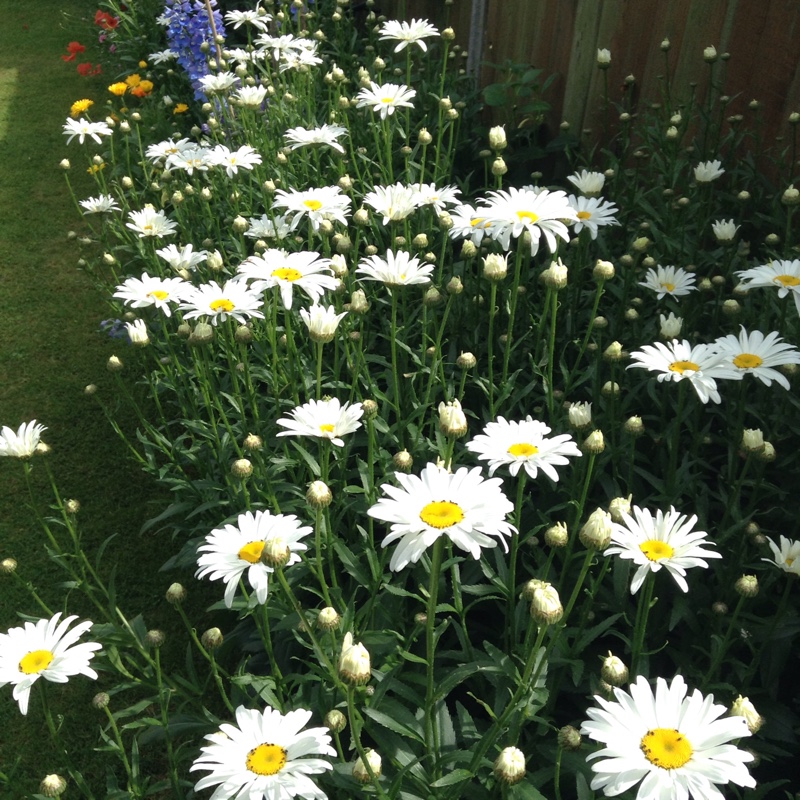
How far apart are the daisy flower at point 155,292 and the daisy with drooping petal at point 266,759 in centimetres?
163

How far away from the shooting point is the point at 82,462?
13.2 ft

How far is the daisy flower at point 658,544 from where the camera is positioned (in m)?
1.72

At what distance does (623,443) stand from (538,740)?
987mm

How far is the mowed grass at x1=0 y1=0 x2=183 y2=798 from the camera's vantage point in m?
2.95

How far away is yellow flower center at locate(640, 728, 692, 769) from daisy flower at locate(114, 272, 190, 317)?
2.04 metres

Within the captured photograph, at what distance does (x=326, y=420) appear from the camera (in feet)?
7.06

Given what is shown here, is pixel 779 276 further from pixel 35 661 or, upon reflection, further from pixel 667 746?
pixel 35 661

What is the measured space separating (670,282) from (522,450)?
1.30 meters

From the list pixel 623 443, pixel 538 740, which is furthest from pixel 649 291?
pixel 538 740

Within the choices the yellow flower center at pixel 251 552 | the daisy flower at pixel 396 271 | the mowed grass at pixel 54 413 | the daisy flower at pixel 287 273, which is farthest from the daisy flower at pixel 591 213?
the mowed grass at pixel 54 413

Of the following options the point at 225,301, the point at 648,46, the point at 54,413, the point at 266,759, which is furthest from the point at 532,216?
the point at 54,413

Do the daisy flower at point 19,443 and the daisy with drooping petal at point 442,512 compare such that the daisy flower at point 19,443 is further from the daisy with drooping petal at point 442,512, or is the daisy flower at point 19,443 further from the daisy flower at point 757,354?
the daisy flower at point 757,354

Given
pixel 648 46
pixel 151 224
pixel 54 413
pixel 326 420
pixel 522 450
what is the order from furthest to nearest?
pixel 54 413, pixel 648 46, pixel 151 224, pixel 326 420, pixel 522 450

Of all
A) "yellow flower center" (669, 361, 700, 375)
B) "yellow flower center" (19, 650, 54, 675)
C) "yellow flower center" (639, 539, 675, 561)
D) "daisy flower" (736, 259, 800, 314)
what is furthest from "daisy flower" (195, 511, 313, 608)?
"daisy flower" (736, 259, 800, 314)
